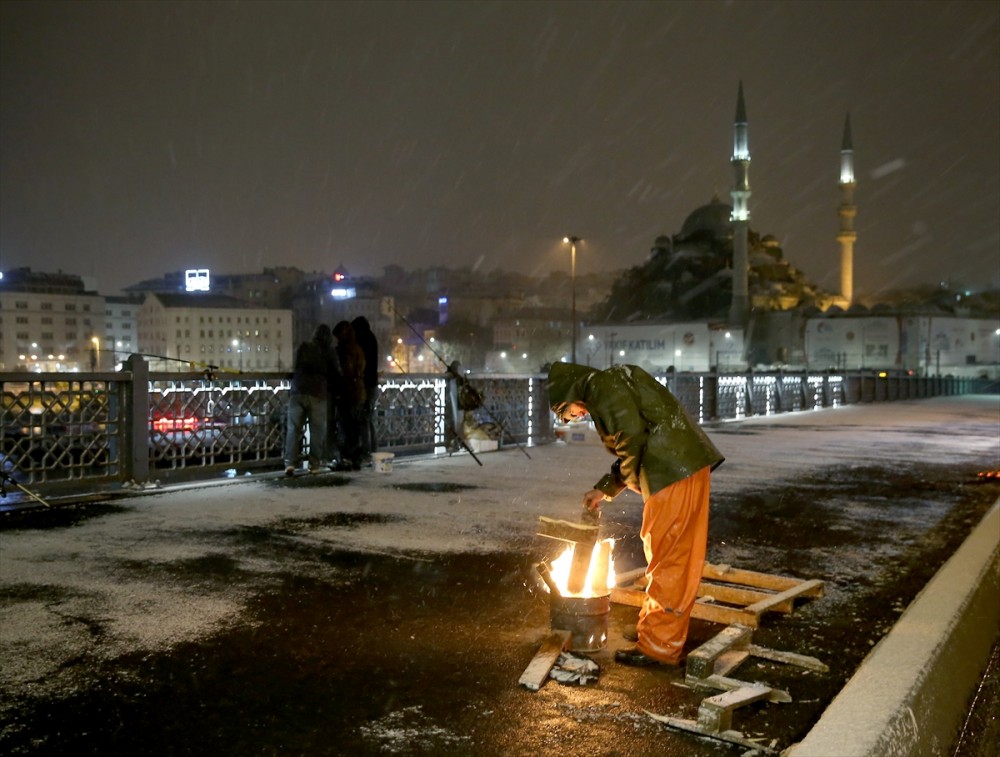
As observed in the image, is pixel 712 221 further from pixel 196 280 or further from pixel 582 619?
pixel 582 619

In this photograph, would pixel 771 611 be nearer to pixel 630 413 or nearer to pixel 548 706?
pixel 630 413

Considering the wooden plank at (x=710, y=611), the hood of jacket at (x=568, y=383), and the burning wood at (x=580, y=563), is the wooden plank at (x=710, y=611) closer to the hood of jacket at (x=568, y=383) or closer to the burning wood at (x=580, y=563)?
the burning wood at (x=580, y=563)

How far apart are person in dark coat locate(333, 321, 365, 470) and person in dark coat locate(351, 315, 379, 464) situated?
6.0 inches

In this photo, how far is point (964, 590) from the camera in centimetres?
536

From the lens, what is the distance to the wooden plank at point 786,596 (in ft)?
15.9

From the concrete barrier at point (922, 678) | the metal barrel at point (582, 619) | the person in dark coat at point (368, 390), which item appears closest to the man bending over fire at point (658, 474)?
the metal barrel at point (582, 619)

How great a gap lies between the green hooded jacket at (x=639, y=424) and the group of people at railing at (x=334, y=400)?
7280 mm

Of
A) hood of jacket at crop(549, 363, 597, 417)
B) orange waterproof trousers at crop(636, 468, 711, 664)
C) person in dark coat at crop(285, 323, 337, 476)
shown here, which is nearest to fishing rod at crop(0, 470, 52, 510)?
person in dark coat at crop(285, 323, 337, 476)

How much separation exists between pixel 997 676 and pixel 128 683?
4.53 meters

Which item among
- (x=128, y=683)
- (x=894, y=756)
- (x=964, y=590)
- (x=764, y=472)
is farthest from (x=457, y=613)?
(x=764, y=472)

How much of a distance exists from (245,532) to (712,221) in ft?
470

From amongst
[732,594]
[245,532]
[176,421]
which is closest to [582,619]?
[732,594]

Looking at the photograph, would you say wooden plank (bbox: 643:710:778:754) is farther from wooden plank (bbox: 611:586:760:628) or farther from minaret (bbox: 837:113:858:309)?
minaret (bbox: 837:113:858:309)

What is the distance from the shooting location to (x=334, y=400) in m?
11.9
